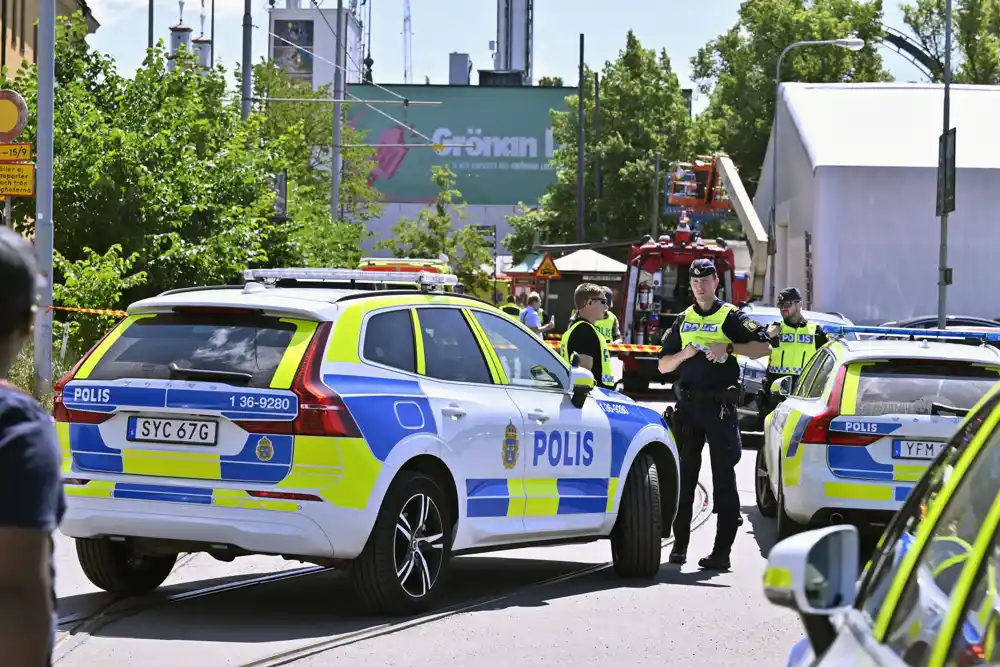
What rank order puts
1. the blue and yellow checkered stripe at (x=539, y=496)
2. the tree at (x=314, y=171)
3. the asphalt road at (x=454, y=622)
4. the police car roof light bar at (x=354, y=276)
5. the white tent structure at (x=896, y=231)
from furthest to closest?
the white tent structure at (x=896, y=231), the tree at (x=314, y=171), the police car roof light bar at (x=354, y=276), the blue and yellow checkered stripe at (x=539, y=496), the asphalt road at (x=454, y=622)

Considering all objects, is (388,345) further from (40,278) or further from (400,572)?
(40,278)

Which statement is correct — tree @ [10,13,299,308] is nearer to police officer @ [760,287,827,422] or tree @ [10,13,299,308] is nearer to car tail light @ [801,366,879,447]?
police officer @ [760,287,827,422]

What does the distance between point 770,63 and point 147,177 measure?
180ft

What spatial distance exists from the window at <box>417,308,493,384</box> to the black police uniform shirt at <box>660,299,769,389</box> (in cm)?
185

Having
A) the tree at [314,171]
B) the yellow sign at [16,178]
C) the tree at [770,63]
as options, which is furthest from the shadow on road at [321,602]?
the tree at [770,63]

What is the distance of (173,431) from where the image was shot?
7.89 m

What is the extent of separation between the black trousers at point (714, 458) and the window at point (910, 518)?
22.2 ft

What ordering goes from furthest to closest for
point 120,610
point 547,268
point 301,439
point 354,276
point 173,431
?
1. point 547,268
2. point 354,276
3. point 120,610
4. point 173,431
5. point 301,439

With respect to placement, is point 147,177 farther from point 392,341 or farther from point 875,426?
point 392,341

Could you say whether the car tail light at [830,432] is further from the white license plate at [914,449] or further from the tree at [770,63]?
the tree at [770,63]

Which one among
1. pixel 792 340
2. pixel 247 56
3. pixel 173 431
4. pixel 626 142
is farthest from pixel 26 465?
pixel 626 142

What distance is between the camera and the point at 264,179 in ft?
92.4

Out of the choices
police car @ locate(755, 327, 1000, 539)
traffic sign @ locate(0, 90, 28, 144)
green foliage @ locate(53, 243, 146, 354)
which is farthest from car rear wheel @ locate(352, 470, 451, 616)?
green foliage @ locate(53, 243, 146, 354)

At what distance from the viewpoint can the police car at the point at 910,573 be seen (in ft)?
9.11
